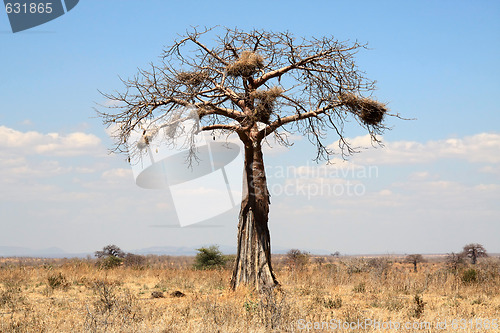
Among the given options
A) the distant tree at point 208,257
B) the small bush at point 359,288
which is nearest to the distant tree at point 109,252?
the distant tree at point 208,257

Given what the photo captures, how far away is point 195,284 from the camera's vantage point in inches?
652

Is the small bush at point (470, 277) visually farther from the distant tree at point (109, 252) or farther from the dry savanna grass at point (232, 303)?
the distant tree at point (109, 252)

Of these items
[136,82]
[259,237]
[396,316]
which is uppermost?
[136,82]

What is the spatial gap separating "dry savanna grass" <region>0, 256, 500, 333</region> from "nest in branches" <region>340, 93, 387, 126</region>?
520 cm

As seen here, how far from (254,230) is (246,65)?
15.5ft

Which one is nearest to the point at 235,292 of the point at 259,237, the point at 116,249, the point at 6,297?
the point at 259,237

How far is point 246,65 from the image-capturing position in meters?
14.1

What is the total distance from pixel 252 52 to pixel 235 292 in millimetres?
6906

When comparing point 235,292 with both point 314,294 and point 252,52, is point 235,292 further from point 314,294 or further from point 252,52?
point 252,52

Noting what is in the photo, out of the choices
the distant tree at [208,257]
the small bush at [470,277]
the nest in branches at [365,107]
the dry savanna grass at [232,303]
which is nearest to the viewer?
the dry savanna grass at [232,303]

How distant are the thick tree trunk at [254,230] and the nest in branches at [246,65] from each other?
2.05 metres

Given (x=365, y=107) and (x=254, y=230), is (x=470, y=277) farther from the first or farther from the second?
(x=254, y=230)

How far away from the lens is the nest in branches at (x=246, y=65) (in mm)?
14070

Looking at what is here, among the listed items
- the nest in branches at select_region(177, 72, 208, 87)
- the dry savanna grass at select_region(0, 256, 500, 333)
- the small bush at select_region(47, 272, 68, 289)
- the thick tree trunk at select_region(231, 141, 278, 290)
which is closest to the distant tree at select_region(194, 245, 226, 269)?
the dry savanna grass at select_region(0, 256, 500, 333)
